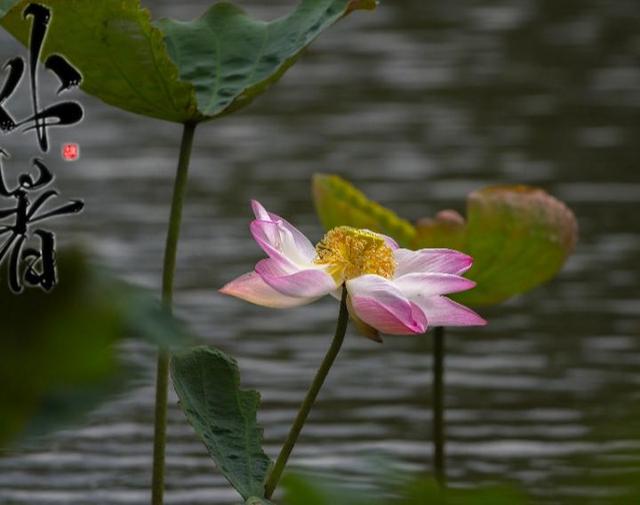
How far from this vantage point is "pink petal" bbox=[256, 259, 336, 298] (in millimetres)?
1265

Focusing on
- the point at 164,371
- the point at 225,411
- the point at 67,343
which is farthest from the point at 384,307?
the point at 164,371

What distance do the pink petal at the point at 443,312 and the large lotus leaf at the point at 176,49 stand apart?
443mm

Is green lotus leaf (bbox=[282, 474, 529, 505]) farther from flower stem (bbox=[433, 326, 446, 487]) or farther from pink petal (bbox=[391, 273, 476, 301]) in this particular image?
flower stem (bbox=[433, 326, 446, 487])

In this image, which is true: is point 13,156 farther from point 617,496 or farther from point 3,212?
point 617,496

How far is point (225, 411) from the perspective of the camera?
4.41 feet

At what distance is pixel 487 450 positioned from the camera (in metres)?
2.57

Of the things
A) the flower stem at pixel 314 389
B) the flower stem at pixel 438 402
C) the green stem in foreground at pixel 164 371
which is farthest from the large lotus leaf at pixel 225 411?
the flower stem at pixel 438 402

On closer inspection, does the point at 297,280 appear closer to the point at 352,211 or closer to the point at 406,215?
the point at 352,211

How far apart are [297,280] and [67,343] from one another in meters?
0.23

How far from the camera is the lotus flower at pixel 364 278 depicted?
1.26 metres

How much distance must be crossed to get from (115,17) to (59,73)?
0.39ft

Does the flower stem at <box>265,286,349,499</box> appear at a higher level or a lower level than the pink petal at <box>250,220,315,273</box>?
lower

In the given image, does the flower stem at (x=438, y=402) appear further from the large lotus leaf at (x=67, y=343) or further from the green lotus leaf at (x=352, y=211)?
the large lotus leaf at (x=67, y=343)

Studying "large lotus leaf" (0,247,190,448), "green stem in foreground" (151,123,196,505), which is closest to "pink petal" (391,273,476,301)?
"large lotus leaf" (0,247,190,448)
